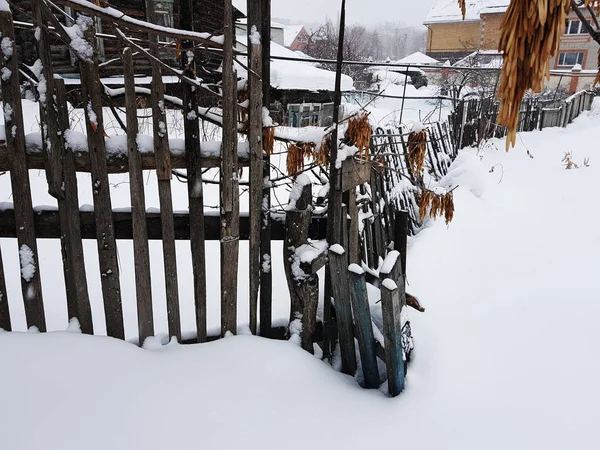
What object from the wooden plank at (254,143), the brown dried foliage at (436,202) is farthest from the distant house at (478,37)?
the wooden plank at (254,143)

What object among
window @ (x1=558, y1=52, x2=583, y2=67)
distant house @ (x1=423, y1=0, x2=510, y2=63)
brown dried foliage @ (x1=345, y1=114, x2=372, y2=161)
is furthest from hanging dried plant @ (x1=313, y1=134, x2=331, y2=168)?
distant house @ (x1=423, y1=0, x2=510, y2=63)

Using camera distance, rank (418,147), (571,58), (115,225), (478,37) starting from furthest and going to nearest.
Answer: (478,37), (571,58), (418,147), (115,225)

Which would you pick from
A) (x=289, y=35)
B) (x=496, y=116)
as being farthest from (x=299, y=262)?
(x=289, y=35)

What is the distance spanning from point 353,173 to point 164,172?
1.13 metres

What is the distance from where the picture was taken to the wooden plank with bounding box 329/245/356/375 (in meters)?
2.20

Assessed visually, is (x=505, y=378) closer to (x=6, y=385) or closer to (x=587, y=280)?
(x=587, y=280)

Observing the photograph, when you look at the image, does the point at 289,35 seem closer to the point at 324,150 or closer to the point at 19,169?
the point at 324,150

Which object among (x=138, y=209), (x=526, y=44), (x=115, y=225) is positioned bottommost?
(x=115, y=225)

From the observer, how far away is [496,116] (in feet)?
17.7

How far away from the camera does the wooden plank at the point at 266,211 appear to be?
200 cm

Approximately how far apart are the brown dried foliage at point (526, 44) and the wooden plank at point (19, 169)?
6.82 ft

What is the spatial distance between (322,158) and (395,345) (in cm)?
112

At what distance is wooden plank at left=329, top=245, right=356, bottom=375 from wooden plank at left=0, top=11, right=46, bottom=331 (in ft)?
5.29

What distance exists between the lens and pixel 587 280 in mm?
3592
